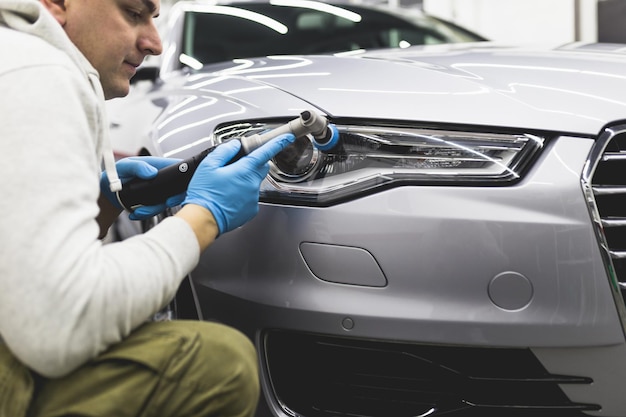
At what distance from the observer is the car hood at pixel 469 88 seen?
1.41 metres

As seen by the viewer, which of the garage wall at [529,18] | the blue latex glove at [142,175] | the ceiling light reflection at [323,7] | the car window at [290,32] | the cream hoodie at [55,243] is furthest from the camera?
the garage wall at [529,18]

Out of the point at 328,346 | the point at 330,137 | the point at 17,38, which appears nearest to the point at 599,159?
the point at 330,137

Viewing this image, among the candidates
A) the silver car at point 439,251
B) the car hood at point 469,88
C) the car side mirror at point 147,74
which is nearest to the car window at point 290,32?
the car side mirror at point 147,74

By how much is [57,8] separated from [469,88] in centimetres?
79

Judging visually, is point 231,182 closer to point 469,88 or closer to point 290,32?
point 469,88

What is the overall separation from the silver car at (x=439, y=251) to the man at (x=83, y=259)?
0.65 ft

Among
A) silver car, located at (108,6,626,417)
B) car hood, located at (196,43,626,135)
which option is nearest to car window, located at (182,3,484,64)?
car hood, located at (196,43,626,135)

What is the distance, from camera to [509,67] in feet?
5.46

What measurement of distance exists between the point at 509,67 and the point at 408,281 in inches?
23.3

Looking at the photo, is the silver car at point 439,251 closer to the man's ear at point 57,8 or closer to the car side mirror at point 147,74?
the man's ear at point 57,8

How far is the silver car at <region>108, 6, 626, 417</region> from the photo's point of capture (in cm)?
134

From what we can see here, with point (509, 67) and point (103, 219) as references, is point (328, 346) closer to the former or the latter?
point (103, 219)

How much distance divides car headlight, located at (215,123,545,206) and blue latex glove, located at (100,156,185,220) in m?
0.23

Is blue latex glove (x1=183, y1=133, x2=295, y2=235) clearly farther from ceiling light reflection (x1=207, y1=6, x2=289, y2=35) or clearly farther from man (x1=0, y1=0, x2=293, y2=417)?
ceiling light reflection (x1=207, y1=6, x2=289, y2=35)
